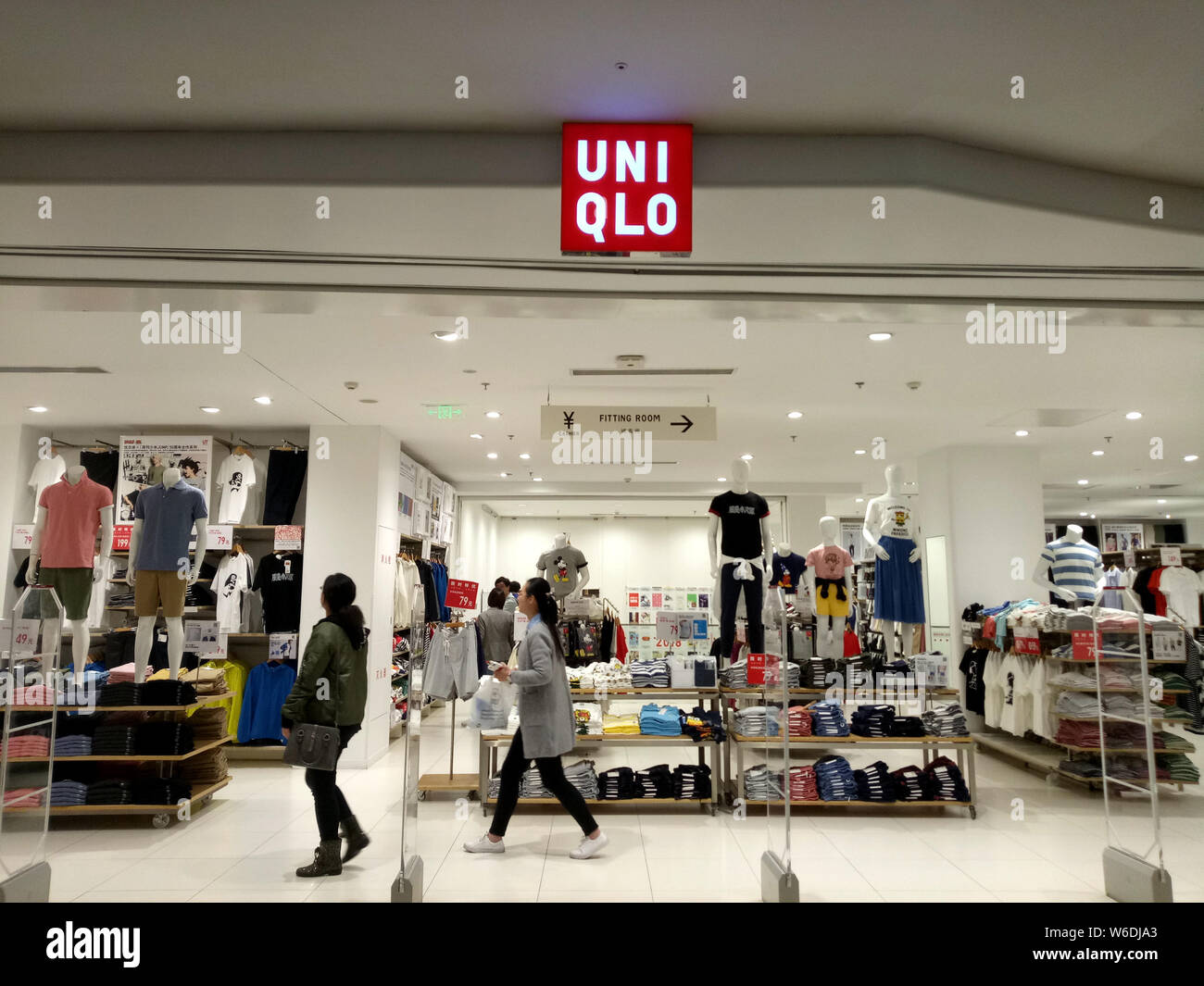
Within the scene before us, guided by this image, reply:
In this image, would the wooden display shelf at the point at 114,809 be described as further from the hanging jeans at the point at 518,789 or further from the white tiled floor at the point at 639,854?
the hanging jeans at the point at 518,789

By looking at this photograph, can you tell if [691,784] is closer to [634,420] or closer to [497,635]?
[634,420]

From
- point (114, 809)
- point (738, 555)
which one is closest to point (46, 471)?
point (114, 809)

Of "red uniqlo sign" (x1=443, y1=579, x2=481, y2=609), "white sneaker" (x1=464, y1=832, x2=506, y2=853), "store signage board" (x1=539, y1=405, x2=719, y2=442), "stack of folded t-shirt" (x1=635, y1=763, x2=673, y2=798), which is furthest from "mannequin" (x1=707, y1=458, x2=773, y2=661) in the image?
"white sneaker" (x1=464, y1=832, x2=506, y2=853)

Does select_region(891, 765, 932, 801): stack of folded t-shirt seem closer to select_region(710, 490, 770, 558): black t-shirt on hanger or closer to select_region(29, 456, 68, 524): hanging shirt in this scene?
select_region(710, 490, 770, 558): black t-shirt on hanger

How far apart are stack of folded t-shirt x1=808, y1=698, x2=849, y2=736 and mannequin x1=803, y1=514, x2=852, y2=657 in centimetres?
158

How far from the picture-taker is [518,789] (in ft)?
15.4

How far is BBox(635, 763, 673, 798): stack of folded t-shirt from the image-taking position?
577 centimetres

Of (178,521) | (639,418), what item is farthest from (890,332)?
(178,521)

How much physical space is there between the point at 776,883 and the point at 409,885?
1.68 m

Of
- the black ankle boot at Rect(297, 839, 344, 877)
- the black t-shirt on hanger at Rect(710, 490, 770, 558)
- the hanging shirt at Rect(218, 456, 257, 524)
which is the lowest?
the black ankle boot at Rect(297, 839, 344, 877)

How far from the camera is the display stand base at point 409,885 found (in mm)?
3586

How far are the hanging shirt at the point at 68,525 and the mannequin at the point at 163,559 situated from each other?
1.26ft

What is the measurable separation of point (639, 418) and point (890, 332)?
1.84 meters

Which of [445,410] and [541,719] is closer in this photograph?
[541,719]
